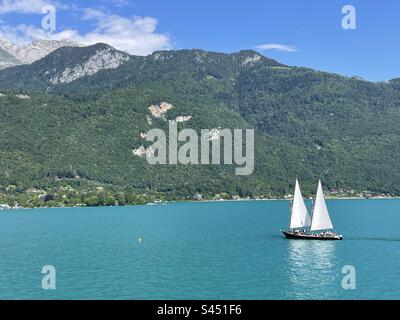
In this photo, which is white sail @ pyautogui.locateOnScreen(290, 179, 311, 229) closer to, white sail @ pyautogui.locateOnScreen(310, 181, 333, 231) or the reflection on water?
white sail @ pyautogui.locateOnScreen(310, 181, 333, 231)

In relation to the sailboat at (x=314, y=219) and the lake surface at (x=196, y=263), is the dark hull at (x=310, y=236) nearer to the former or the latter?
the sailboat at (x=314, y=219)

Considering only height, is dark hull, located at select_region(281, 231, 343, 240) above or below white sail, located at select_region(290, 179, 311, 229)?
below

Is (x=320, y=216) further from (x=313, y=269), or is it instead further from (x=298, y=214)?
(x=313, y=269)

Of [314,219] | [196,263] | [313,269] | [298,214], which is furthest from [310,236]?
[196,263]

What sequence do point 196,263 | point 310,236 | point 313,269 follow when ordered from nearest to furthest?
point 313,269
point 196,263
point 310,236

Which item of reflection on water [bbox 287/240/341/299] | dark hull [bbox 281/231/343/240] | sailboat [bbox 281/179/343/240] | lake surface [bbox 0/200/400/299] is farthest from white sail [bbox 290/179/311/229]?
reflection on water [bbox 287/240/341/299]

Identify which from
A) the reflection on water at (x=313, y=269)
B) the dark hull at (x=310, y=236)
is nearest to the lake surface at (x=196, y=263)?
the reflection on water at (x=313, y=269)
